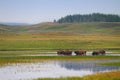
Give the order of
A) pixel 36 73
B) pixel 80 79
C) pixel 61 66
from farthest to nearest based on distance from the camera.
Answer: pixel 61 66, pixel 36 73, pixel 80 79

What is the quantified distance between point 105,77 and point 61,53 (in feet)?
95.8

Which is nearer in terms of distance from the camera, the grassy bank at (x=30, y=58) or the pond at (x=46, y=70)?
the pond at (x=46, y=70)

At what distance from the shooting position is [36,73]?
38.9m

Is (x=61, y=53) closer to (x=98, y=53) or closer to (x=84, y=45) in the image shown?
(x=98, y=53)

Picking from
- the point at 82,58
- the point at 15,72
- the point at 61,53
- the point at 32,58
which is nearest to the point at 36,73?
the point at 15,72

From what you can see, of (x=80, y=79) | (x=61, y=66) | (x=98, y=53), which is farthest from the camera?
(x=98, y=53)

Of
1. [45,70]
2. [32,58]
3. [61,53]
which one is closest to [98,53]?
[61,53]

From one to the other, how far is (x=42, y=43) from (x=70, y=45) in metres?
6.38

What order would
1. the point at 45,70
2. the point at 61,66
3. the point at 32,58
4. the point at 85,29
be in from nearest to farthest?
the point at 45,70 < the point at 61,66 < the point at 32,58 < the point at 85,29

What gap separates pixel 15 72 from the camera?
129 ft

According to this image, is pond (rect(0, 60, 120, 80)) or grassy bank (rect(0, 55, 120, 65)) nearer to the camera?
pond (rect(0, 60, 120, 80))

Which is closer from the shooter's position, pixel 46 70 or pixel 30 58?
pixel 46 70

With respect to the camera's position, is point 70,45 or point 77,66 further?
point 70,45

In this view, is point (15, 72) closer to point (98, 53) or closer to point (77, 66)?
point (77, 66)
